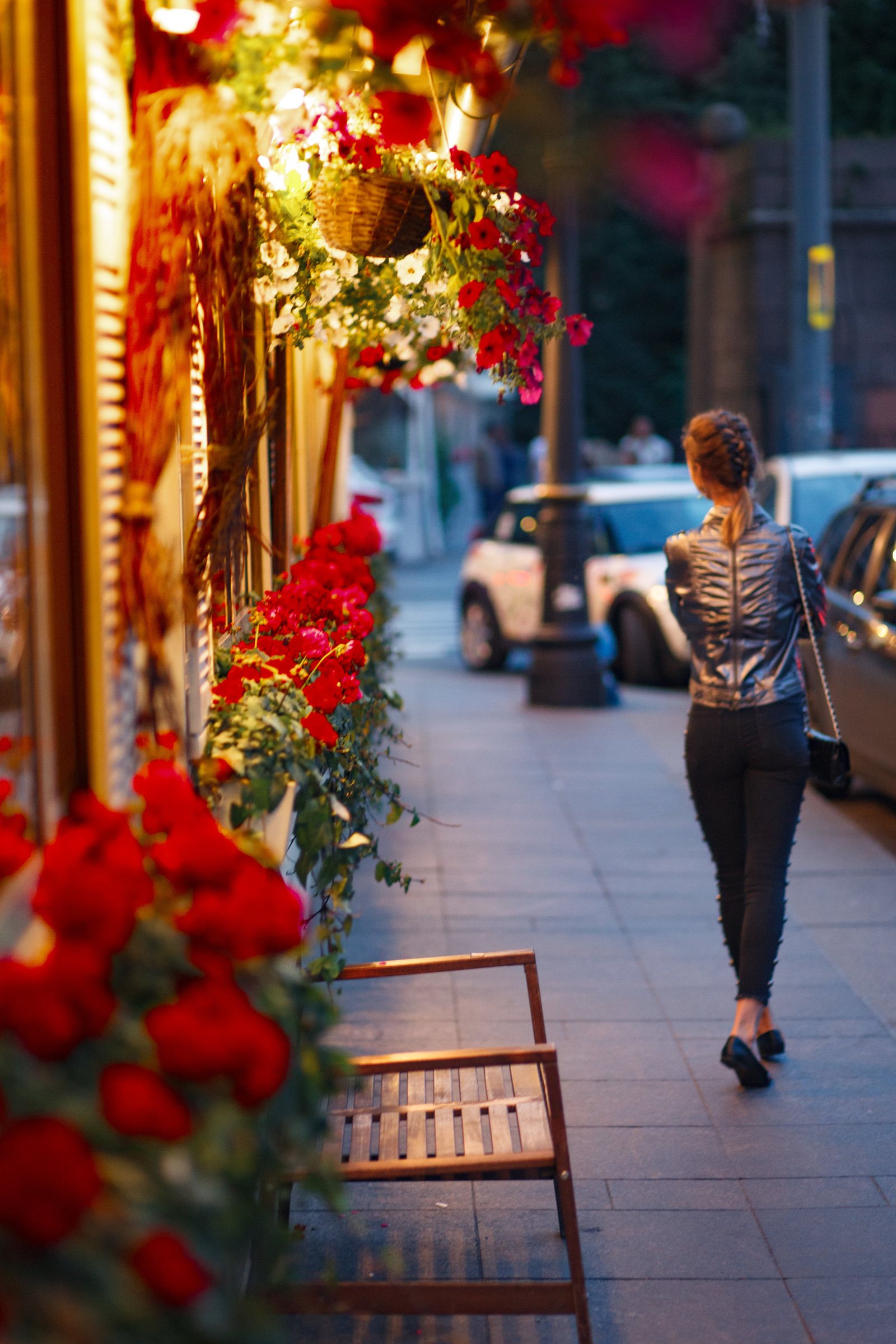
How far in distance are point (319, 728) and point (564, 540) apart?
909cm

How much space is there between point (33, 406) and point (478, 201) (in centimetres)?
191

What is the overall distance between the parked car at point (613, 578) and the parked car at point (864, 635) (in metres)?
3.80

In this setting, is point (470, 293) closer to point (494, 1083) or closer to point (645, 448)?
point (494, 1083)

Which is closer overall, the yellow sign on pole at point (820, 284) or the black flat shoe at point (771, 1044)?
the black flat shoe at point (771, 1044)

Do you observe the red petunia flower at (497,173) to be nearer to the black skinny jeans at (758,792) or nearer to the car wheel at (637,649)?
the black skinny jeans at (758,792)

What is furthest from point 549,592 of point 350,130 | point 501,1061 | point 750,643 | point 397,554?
point 397,554

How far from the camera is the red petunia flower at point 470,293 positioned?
373cm

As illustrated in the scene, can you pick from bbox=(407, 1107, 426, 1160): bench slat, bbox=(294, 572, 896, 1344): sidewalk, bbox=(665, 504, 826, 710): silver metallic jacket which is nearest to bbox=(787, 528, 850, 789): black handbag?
bbox=(665, 504, 826, 710): silver metallic jacket

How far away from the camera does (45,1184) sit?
1501 mm

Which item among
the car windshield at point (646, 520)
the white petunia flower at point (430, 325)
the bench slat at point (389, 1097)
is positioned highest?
the white petunia flower at point (430, 325)

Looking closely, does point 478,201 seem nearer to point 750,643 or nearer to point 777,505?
point 750,643

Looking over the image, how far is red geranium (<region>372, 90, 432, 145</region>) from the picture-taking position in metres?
2.79

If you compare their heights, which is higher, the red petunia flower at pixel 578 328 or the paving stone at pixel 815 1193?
the red petunia flower at pixel 578 328

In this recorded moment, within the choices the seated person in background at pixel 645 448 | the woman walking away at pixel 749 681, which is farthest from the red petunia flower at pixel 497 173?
the seated person in background at pixel 645 448
